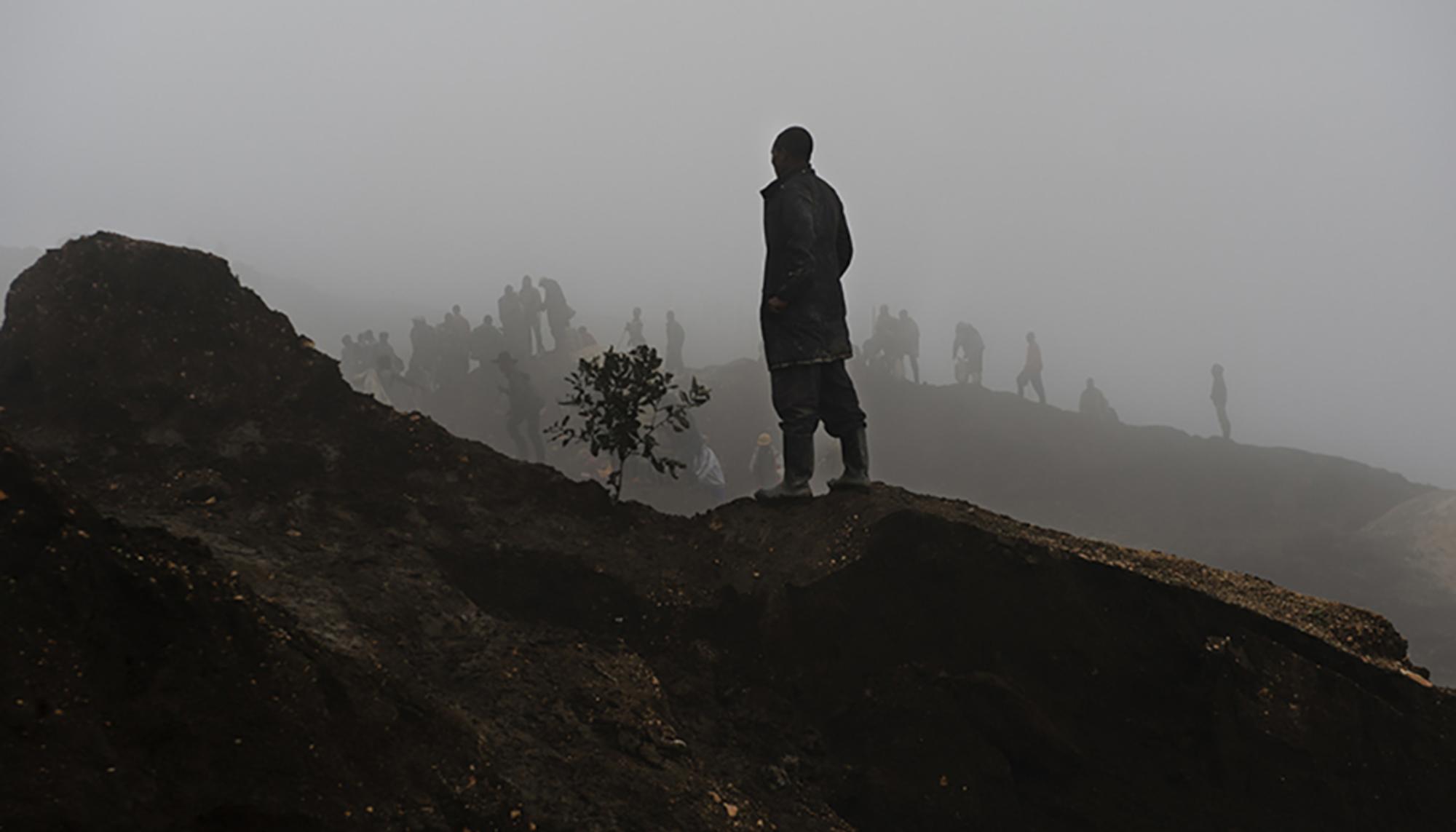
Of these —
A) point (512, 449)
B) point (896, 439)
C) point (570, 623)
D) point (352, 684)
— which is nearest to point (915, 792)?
point (570, 623)

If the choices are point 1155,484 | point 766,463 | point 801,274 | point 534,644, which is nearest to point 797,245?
point 801,274

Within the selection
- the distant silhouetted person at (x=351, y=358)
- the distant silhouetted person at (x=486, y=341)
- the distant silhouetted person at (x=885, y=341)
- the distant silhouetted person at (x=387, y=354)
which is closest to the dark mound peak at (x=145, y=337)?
the distant silhouetted person at (x=387, y=354)

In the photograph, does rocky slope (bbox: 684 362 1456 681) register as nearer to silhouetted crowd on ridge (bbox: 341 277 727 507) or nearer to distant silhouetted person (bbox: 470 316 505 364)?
silhouetted crowd on ridge (bbox: 341 277 727 507)

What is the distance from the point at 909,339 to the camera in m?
29.5

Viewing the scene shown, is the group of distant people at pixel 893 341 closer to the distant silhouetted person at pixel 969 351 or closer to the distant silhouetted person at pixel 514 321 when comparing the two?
the distant silhouetted person at pixel 969 351

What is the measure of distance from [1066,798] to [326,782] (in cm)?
330

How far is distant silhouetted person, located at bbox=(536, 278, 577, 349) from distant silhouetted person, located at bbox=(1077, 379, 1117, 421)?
20.7 m

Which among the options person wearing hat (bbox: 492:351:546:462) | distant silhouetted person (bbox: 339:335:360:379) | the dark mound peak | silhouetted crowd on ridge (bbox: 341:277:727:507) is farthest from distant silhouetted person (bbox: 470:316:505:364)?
the dark mound peak

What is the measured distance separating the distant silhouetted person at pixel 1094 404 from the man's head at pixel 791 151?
27.8 metres

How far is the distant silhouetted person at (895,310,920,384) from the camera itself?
2944 centimetres

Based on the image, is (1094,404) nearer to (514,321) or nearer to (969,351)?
(969,351)

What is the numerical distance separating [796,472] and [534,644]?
224cm

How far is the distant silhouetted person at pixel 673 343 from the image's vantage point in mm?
27891

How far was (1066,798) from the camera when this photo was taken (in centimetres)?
361
